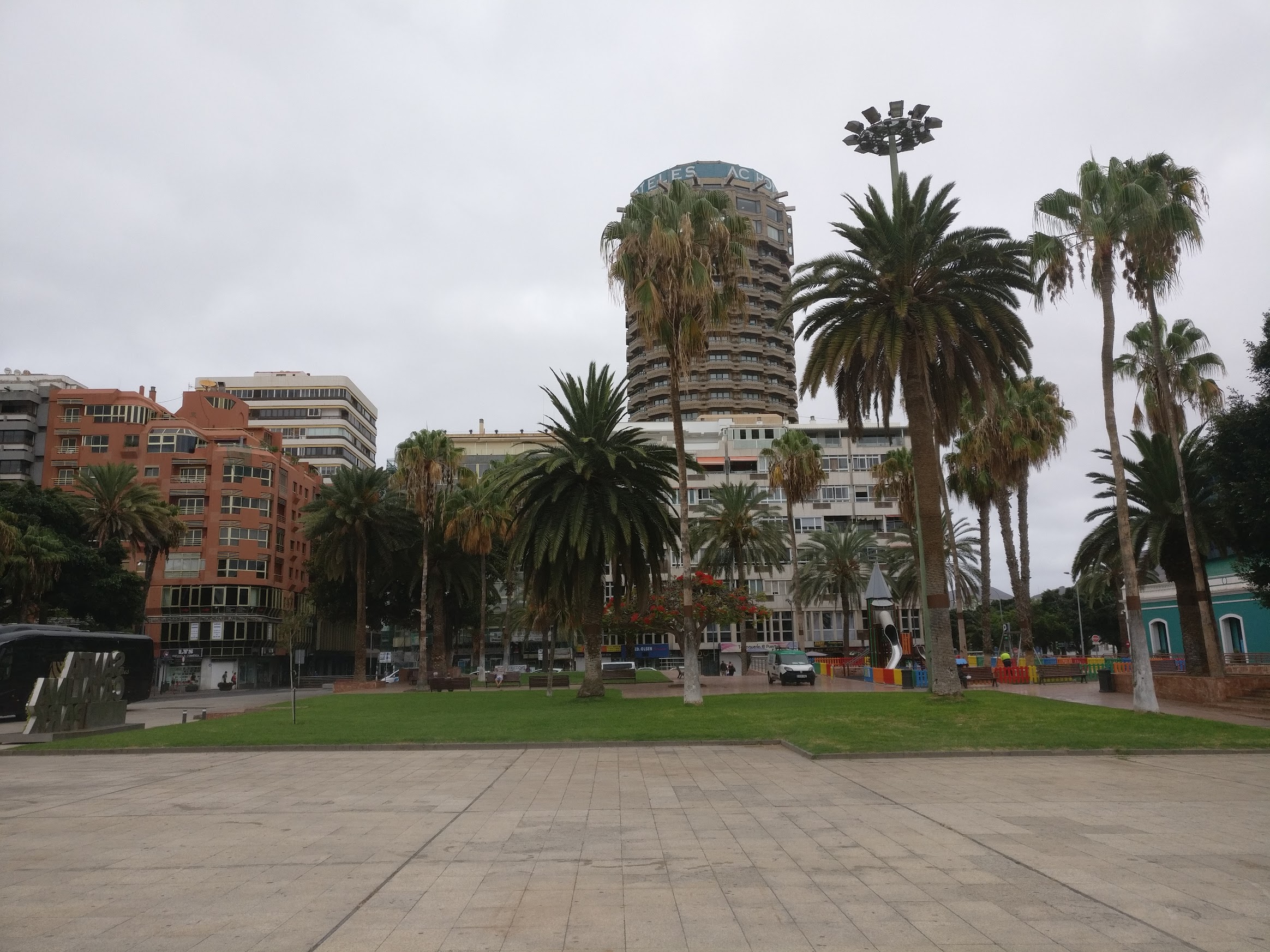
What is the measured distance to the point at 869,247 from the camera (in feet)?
93.6

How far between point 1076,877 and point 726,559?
5600 cm

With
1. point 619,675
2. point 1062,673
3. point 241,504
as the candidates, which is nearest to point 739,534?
point 619,675

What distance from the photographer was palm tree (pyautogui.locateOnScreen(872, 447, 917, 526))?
48.6 m

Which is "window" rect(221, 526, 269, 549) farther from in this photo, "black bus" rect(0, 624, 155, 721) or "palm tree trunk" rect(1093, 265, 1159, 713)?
"palm tree trunk" rect(1093, 265, 1159, 713)

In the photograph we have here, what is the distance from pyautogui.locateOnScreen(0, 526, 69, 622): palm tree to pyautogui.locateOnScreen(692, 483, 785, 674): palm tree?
37.1 meters

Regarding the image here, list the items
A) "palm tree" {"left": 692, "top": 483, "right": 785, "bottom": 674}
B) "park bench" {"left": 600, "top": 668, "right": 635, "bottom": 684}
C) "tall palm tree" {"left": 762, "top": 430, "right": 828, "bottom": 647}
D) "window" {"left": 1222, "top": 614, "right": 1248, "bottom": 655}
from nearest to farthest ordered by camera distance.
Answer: "window" {"left": 1222, "top": 614, "right": 1248, "bottom": 655} < "park bench" {"left": 600, "top": 668, "right": 635, "bottom": 684} < "tall palm tree" {"left": 762, "top": 430, "right": 828, "bottom": 647} < "palm tree" {"left": 692, "top": 483, "right": 785, "bottom": 674}

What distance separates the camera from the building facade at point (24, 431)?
251 feet

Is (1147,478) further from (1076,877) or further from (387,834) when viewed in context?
(387,834)

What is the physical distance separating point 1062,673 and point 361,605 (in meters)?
40.0

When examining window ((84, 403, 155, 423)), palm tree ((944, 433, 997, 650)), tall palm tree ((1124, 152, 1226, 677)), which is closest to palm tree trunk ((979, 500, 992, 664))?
palm tree ((944, 433, 997, 650))

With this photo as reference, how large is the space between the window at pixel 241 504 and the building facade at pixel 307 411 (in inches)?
1116

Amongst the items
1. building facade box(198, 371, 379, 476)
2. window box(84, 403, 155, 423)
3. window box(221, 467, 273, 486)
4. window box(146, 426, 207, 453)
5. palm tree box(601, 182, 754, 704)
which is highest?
building facade box(198, 371, 379, 476)

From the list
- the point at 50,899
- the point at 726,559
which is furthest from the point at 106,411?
the point at 50,899

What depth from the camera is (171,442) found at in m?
75.3
